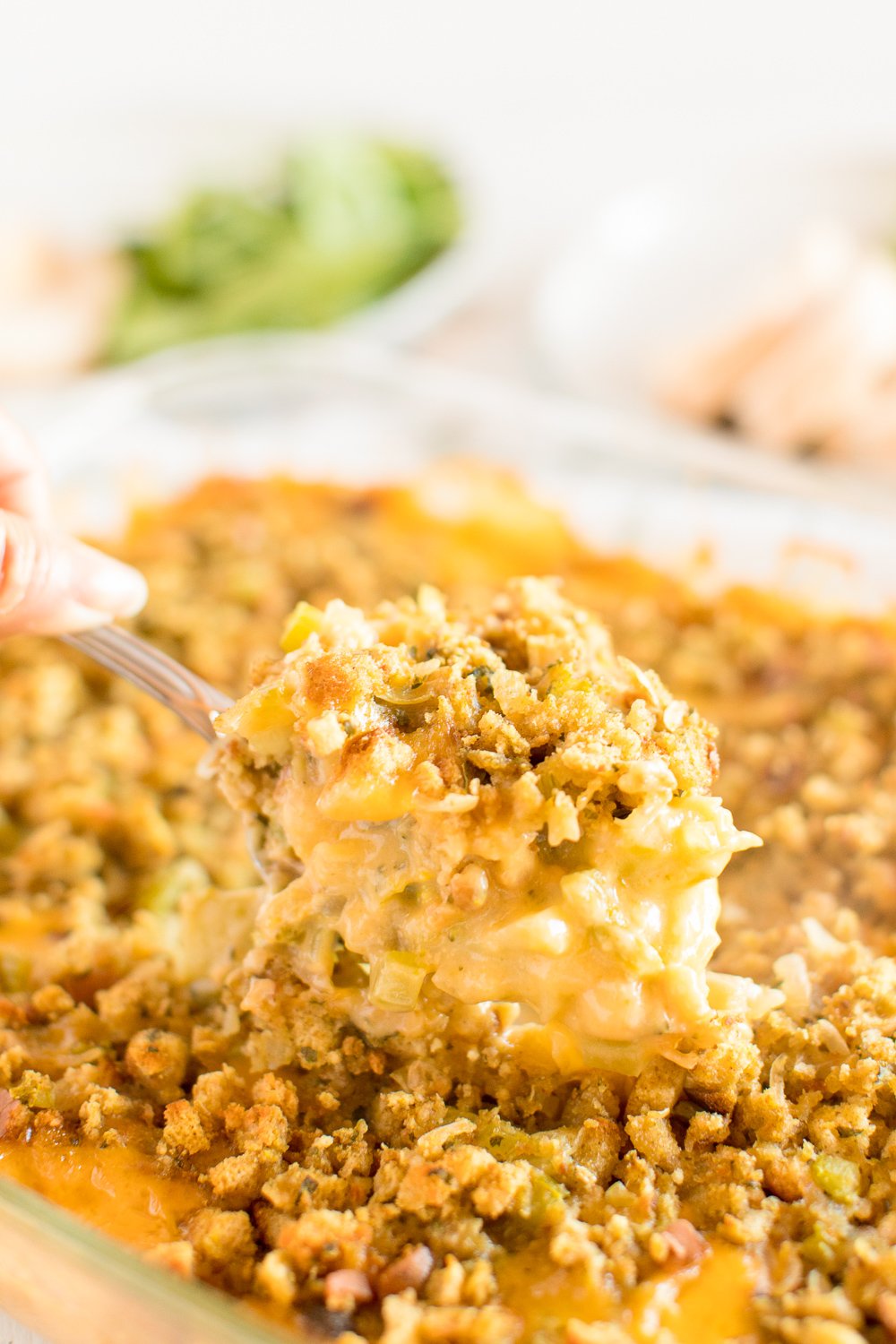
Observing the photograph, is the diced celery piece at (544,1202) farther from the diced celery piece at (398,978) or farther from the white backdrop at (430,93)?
the white backdrop at (430,93)

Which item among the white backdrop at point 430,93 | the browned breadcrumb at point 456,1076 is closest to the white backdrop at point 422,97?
Result: the white backdrop at point 430,93

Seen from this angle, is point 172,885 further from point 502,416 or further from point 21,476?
point 502,416

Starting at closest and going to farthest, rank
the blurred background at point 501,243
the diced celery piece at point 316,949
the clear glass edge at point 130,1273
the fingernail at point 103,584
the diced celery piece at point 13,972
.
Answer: the clear glass edge at point 130,1273 → the diced celery piece at point 316,949 → the fingernail at point 103,584 → the diced celery piece at point 13,972 → the blurred background at point 501,243

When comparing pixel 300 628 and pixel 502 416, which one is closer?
pixel 300 628

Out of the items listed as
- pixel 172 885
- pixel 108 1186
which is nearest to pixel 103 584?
pixel 172 885

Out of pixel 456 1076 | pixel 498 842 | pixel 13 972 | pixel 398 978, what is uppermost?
pixel 498 842

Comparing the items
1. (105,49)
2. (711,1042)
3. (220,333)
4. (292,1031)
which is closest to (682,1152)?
(711,1042)
